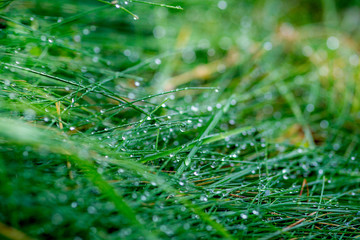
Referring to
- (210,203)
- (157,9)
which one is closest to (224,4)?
(157,9)

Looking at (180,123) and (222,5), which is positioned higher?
(222,5)

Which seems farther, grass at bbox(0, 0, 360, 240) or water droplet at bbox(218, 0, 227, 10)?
water droplet at bbox(218, 0, 227, 10)

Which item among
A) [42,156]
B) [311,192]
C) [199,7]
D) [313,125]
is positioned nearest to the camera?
[42,156]

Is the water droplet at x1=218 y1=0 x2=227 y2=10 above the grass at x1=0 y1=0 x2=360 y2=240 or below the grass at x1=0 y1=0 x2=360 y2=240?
above

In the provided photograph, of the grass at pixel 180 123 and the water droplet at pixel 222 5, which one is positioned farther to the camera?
the water droplet at pixel 222 5

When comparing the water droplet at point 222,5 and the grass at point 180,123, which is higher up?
the water droplet at point 222,5

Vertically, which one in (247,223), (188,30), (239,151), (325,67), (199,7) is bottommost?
(247,223)

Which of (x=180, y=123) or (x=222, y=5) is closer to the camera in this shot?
(x=180, y=123)

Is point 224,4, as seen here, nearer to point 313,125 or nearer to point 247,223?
point 313,125
